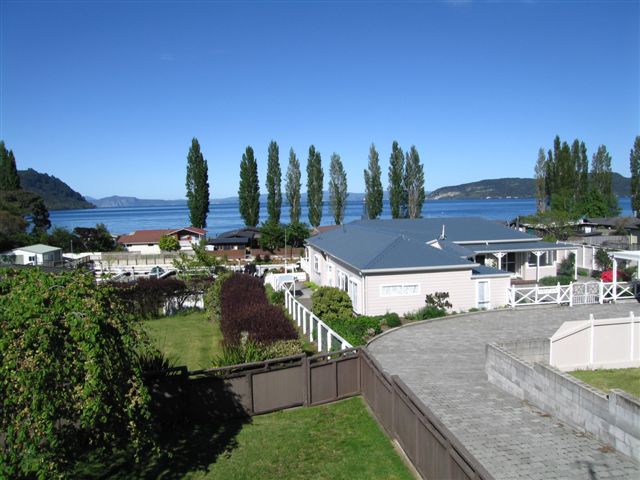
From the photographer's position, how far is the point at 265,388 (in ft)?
37.0

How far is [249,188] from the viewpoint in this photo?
70.3 metres

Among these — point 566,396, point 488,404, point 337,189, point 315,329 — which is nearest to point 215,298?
point 315,329

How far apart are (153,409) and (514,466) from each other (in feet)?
21.8

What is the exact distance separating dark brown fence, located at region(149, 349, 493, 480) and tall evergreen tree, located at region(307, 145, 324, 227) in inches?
2424

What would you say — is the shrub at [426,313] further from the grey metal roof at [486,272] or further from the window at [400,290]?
the grey metal roof at [486,272]

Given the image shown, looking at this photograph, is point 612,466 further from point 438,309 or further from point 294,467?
point 438,309

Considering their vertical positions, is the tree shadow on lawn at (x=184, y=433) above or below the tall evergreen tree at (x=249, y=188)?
below

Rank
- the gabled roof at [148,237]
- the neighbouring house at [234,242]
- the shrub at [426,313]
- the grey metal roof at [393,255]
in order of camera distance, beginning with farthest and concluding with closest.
A: the gabled roof at [148,237]
the neighbouring house at [234,242]
the grey metal roof at [393,255]
the shrub at [426,313]

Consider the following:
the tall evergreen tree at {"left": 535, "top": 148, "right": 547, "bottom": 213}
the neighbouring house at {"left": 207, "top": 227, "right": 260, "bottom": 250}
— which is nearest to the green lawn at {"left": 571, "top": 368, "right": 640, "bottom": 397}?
the neighbouring house at {"left": 207, "top": 227, "right": 260, "bottom": 250}

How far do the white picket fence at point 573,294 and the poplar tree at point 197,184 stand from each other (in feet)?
166

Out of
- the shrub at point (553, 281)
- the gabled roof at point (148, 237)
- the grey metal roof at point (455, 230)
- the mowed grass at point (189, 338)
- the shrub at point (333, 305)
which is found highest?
the grey metal roof at point (455, 230)

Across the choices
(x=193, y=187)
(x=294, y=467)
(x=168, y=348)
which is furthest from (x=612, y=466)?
(x=193, y=187)

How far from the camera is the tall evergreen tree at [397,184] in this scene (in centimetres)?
7238

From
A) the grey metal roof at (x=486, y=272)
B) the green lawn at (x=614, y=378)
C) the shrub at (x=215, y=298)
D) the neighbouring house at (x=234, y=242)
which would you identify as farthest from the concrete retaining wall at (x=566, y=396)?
the neighbouring house at (x=234, y=242)
